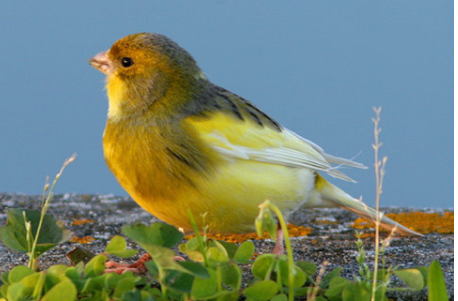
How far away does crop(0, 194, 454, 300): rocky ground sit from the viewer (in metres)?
3.40

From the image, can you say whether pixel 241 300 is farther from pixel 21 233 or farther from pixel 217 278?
pixel 21 233

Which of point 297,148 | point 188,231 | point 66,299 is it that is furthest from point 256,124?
point 66,299

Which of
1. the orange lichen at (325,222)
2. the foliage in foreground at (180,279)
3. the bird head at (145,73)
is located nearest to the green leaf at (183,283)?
the foliage in foreground at (180,279)

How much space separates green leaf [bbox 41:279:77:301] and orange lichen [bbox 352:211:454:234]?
3.02 m

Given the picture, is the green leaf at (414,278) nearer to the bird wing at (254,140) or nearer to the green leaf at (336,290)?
the green leaf at (336,290)

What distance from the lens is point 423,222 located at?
482 centimetres

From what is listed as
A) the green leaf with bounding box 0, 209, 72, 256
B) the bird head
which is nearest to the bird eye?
the bird head

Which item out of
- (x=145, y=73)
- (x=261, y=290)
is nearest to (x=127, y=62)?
(x=145, y=73)

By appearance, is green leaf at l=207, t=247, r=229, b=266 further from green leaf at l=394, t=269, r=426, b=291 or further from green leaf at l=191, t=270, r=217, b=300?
green leaf at l=394, t=269, r=426, b=291

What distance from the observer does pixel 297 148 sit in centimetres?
360

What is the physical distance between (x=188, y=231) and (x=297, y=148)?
31.4 inches

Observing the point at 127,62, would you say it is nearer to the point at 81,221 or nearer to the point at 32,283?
the point at 32,283

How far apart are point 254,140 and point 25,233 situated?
1.32 m

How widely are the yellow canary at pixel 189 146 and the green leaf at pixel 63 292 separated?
42.9 inches
